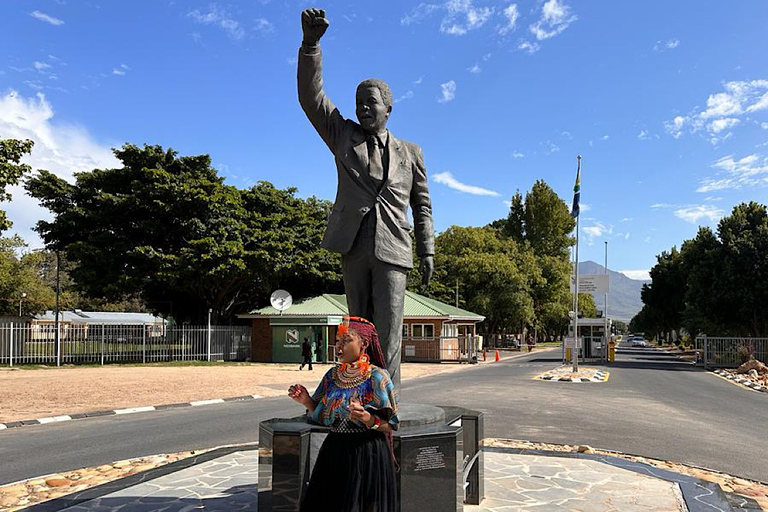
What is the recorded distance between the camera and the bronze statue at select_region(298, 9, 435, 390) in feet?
16.5

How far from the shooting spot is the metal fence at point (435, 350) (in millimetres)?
30500

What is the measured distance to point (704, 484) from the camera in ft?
19.0

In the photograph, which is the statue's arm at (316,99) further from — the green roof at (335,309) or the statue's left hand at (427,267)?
the green roof at (335,309)

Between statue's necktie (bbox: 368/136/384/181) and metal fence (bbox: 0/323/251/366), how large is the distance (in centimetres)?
2199

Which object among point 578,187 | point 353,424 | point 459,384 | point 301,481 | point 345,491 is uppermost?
point 578,187

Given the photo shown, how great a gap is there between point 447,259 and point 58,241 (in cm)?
2778

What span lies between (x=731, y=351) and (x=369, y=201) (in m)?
27.8

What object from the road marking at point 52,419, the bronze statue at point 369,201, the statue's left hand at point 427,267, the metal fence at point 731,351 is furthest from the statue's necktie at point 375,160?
the metal fence at point 731,351

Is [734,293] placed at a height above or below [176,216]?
below

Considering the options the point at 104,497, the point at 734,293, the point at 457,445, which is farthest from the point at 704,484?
the point at 734,293

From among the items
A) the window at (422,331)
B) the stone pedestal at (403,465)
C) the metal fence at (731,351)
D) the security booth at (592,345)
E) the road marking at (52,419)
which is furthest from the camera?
the security booth at (592,345)

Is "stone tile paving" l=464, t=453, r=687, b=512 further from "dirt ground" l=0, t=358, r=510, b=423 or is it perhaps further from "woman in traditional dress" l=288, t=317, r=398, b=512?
"dirt ground" l=0, t=358, r=510, b=423

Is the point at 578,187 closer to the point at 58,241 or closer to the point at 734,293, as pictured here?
the point at 734,293

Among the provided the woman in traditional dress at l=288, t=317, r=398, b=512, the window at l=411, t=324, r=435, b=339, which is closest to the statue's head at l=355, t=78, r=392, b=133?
the woman in traditional dress at l=288, t=317, r=398, b=512
